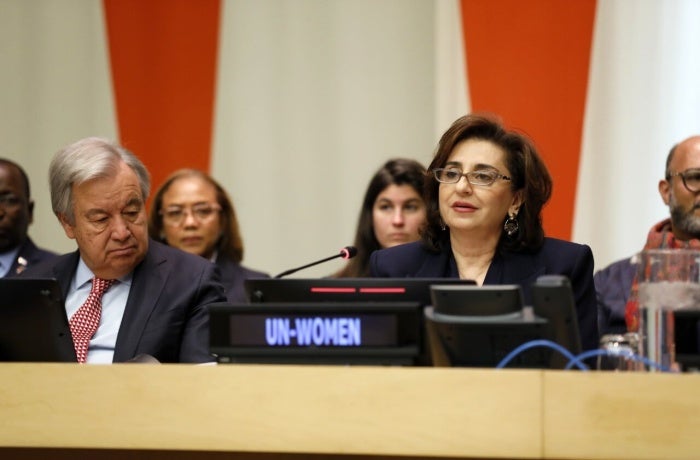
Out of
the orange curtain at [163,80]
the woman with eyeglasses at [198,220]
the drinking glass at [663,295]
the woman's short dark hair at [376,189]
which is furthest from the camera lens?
the orange curtain at [163,80]

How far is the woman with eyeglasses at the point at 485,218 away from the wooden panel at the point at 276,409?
1.24 m

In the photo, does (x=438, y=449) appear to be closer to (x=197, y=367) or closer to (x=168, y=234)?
(x=197, y=367)

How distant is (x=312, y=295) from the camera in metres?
2.09

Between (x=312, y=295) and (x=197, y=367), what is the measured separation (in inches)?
14.9

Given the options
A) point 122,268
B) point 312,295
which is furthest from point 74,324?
point 312,295

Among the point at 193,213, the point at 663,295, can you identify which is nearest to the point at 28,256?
the point at 193,213

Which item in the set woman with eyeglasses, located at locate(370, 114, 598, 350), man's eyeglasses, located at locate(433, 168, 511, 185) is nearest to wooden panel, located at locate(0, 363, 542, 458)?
woman with eyeglasses, located at locate(370, 114, 598, 350)

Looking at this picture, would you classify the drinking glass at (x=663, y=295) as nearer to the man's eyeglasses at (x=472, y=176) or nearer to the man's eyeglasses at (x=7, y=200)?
the man's eyeglasses at (x=472, y=176)

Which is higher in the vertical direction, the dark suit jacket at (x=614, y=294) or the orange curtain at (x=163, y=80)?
the orange curtain at (x=163, y=80)

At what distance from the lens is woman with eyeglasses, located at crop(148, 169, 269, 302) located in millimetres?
4469

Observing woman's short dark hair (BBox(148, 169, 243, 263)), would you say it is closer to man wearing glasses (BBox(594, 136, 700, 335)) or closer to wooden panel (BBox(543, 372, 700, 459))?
man wearing glasses (BBox(594, 136, 700, 335))

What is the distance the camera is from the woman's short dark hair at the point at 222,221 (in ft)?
14.9

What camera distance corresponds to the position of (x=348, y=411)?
1705 mm

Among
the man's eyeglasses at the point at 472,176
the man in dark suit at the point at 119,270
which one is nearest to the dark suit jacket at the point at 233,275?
the man in dark suit at the point at 119,270
